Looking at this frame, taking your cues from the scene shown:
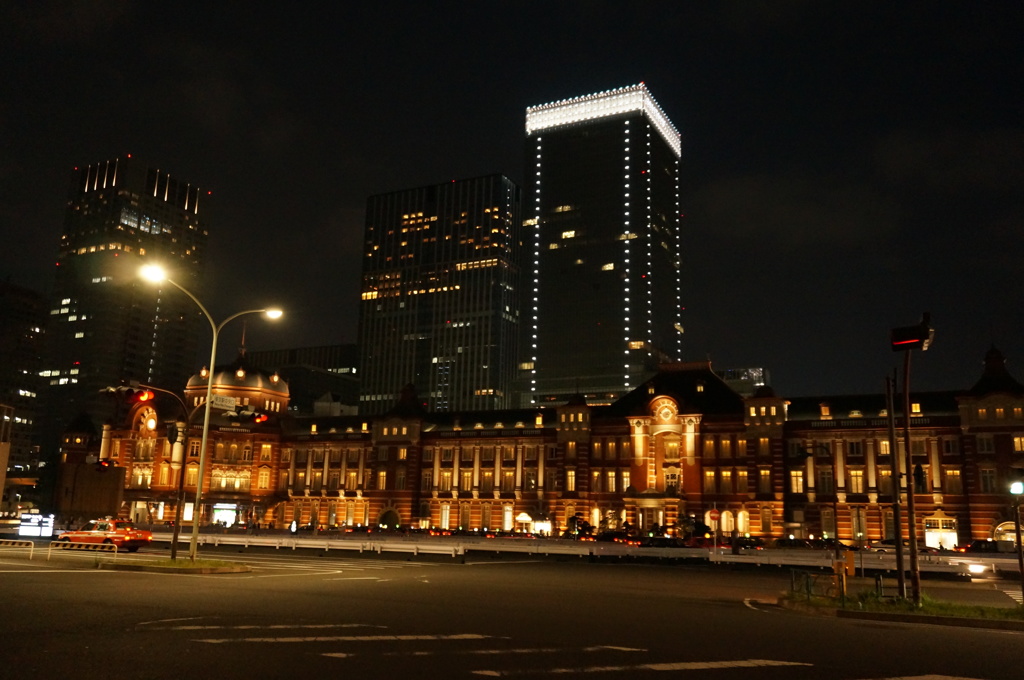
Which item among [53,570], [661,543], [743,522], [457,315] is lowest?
[661,543]

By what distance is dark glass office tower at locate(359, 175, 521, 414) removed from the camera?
190 m

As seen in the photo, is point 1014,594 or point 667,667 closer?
point 667,667

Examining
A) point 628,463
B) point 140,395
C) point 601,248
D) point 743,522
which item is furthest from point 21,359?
point 140,395

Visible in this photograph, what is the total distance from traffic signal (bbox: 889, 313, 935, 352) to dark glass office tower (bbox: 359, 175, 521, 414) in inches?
6524

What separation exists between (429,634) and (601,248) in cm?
16311

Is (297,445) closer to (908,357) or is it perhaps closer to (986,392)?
(986,392)

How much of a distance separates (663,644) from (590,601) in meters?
8.38

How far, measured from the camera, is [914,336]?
22.2m

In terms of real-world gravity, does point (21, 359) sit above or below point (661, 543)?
above

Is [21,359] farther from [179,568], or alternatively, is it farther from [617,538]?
[179,568]

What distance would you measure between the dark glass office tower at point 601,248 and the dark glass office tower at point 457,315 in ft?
31.8

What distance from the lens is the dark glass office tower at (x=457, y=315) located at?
19050cm

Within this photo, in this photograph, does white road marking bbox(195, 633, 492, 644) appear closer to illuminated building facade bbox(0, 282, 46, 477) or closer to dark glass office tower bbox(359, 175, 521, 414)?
dark glass office tower bbox(359, 175, 521, 414)

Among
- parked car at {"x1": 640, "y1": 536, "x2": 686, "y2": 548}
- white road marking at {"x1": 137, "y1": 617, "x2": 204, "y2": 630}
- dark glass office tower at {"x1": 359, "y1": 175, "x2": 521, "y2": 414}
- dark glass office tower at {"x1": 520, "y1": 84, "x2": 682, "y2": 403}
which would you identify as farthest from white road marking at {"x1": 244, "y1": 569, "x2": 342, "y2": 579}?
dark glass office tower at {"x1": 359, "y1": 175, "x2": 521, "y2": 414}
